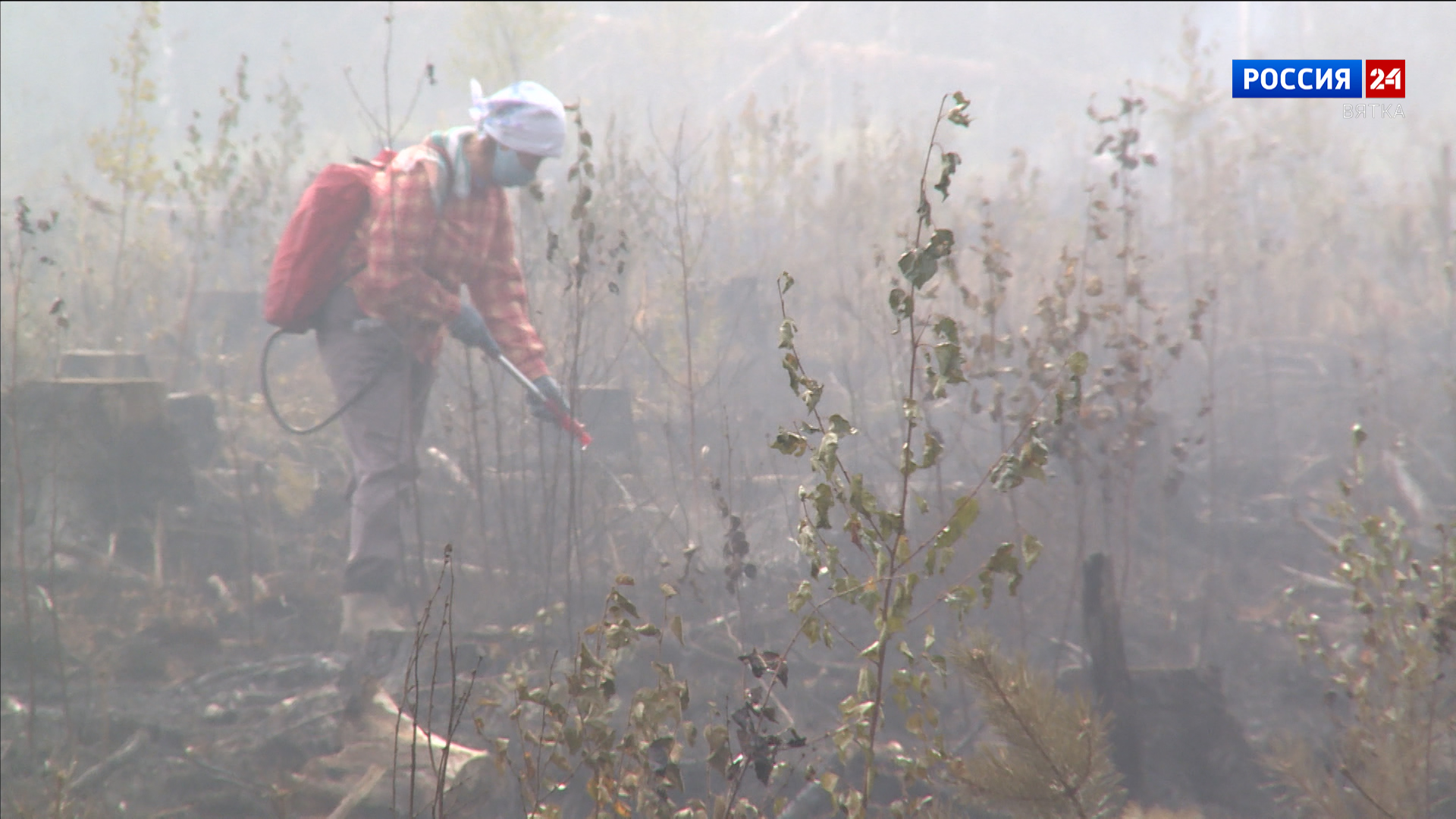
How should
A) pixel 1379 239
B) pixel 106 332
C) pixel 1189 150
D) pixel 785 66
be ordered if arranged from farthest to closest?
pixel 785 66
pixel 1379 239
pixel 1189 150
pixel 106 332

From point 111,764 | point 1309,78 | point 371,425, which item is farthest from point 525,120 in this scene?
point 1309,78

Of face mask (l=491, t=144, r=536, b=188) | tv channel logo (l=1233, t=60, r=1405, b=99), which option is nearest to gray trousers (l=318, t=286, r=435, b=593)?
face mask (l=491, t=144, r=536, b=188)

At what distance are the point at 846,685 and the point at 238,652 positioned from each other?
2.64 metres

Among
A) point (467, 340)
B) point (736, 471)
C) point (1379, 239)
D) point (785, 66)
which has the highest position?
point (785, 66)

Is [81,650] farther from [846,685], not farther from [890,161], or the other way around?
[890,161]

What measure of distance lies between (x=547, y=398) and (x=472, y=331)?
460 millimetres

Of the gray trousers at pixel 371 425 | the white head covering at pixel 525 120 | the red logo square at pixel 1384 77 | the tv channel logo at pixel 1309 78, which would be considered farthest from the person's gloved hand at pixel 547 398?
the red logo square at pixel 1384 77

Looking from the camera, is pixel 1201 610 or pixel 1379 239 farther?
pixel 1379 239

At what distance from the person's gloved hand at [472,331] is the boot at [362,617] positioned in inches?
46.3

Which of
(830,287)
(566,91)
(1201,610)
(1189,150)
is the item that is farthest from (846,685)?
(566,91)

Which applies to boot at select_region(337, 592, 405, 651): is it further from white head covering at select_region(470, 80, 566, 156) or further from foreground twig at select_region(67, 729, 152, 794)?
white head covering at select_region(470, 80, 566, 156)

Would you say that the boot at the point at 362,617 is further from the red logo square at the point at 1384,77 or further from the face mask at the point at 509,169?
the red logo square at the point at 1384,77

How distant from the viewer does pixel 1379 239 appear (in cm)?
1027

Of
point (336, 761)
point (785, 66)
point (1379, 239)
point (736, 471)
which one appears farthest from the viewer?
point (785, 66)
